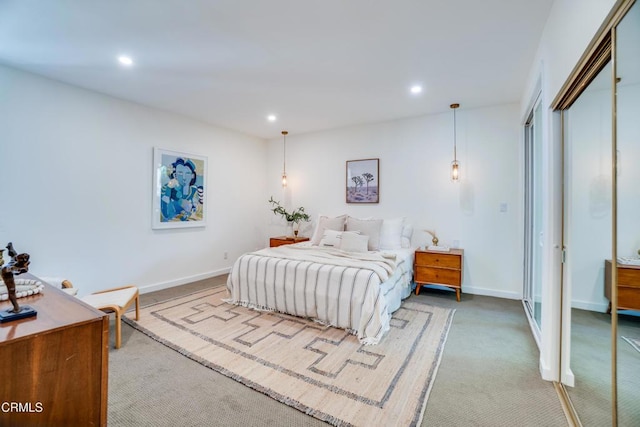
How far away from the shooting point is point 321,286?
9.64 ft

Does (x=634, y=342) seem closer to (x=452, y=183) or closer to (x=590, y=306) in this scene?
(x=590, y=306)

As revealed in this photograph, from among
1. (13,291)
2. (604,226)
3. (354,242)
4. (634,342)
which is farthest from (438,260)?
(13,291)

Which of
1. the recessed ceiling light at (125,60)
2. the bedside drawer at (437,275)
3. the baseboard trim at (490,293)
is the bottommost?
the baseboard trim at (490,293)

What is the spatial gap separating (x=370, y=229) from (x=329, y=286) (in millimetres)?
1478

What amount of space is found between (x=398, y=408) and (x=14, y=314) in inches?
78.8

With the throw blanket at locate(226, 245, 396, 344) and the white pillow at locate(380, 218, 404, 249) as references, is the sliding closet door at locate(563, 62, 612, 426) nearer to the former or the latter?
the throw blanket at locate(226, 245, 396, 344)

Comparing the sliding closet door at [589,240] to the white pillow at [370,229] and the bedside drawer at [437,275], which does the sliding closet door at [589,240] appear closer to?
the bedside drawer at [437,275]

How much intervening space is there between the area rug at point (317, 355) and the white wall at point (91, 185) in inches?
37.6

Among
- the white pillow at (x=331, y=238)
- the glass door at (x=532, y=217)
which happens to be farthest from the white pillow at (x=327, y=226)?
the glass door at (x=532, y=217)

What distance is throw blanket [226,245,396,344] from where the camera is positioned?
2.71 metres

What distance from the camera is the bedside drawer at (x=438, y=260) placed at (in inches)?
146

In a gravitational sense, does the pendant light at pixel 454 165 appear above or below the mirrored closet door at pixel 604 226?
above

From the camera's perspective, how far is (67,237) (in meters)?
3.32

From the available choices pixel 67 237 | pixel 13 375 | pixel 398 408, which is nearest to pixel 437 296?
pixel 398 408
